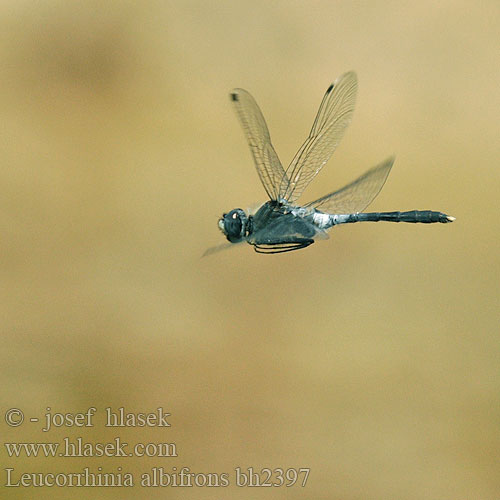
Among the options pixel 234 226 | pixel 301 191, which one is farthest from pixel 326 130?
pixel 234 226

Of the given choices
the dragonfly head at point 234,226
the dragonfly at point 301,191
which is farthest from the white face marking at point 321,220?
the dragonfly head at point 234,226

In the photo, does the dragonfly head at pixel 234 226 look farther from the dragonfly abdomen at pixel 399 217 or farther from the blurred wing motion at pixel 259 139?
the dragonfly abdomen at pixel 399 217

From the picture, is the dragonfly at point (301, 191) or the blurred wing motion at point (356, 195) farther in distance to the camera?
the blurred wing motion at point (356, 195)

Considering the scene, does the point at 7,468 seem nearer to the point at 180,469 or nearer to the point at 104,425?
the point at 104,425

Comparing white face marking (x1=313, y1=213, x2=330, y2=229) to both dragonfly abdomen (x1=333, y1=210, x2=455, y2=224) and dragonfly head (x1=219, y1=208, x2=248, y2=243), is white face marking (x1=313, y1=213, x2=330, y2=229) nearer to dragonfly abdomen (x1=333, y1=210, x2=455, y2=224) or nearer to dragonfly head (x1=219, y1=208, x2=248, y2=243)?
dragonfly abdomen (x1=333, y1=210, x2=455, y2=224)

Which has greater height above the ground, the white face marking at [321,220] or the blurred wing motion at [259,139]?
the blurred wing motion at [259,139]

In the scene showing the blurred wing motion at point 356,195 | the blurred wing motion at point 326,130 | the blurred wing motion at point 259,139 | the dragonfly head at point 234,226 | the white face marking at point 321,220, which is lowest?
the dragonfly head at point 234,226

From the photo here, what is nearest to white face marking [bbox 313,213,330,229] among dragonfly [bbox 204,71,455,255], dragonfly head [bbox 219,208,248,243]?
dragonfly [bbox 204,71,455,255]

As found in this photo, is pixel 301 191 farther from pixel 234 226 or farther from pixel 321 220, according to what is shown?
pixel 234 226
